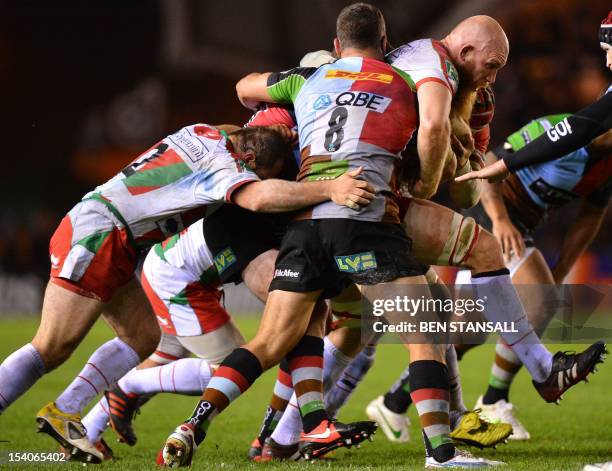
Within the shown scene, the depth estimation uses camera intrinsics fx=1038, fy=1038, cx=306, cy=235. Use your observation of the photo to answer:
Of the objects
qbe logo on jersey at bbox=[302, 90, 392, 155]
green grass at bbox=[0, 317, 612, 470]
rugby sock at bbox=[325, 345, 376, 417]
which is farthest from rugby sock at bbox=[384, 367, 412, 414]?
qbe logo on jersey at bbox=[302, 90, 392, 155]

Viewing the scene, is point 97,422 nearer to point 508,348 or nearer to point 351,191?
point 351,191

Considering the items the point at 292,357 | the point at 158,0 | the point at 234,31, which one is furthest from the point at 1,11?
the point at 292,357

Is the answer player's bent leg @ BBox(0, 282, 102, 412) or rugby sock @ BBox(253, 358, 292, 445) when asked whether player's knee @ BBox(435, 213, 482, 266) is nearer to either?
rugby sock @ BBox(253, 358, 292, 445)

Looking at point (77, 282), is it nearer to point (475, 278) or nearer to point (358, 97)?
point (358, 97)

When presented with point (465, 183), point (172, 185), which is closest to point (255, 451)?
point (172, 185)

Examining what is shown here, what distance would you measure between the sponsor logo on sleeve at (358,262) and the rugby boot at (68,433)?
156cm

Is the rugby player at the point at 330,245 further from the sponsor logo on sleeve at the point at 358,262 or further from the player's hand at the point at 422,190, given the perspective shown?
the player's hand at the point at 422,190

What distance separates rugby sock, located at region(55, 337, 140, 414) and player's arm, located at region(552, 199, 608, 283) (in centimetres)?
307

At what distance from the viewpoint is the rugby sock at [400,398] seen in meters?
6.29

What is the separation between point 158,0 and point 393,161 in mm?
14047

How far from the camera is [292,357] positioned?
16.2 feet

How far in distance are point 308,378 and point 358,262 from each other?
0.65 m

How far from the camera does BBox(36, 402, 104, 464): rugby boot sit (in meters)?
4.98

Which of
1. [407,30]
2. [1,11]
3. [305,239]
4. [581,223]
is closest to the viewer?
[305,239]
